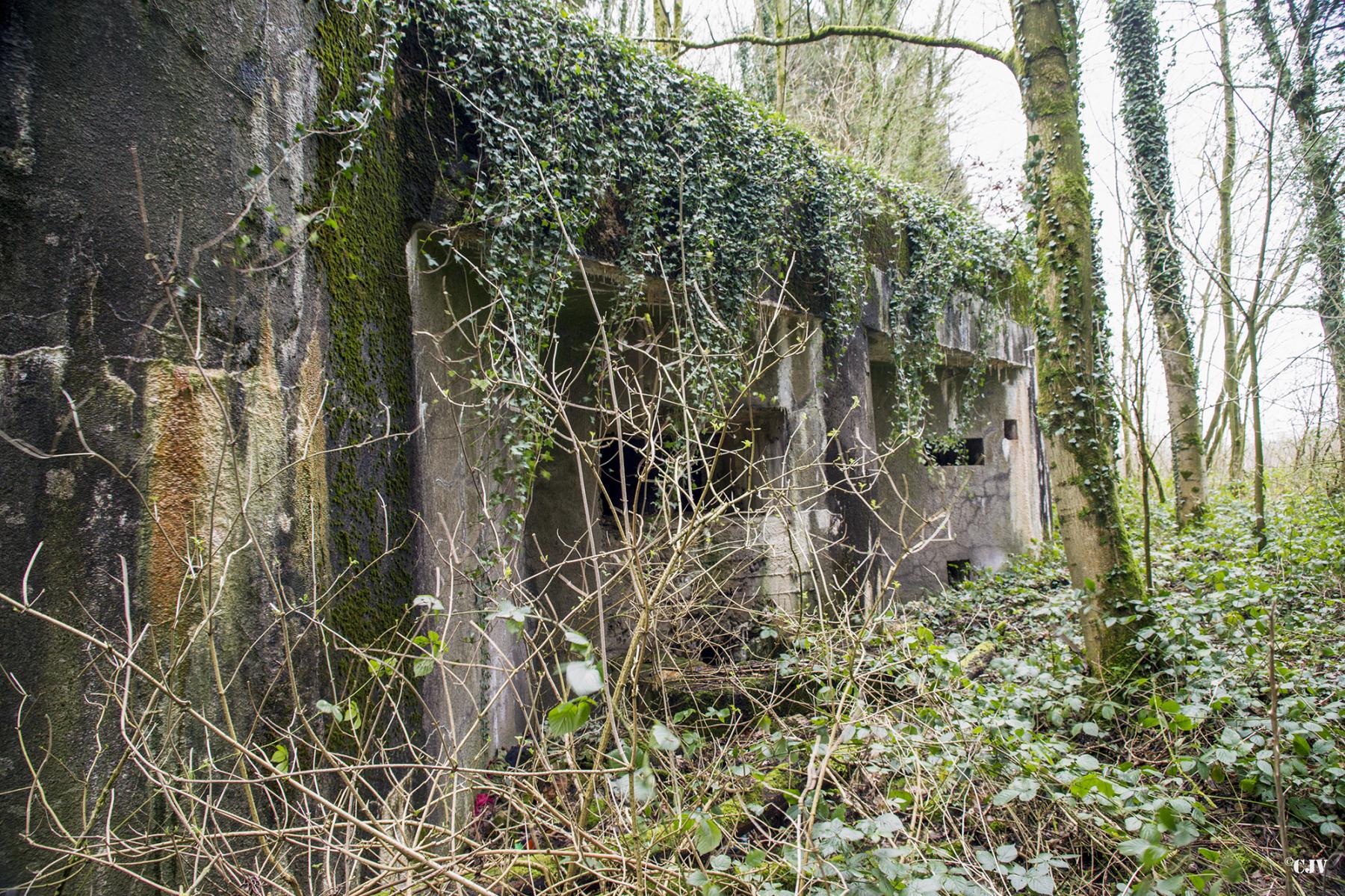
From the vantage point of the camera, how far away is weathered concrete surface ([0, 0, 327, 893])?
2018 millimetres

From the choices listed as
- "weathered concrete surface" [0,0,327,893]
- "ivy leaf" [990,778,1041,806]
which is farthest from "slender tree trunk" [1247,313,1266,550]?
"weathered concrete surface" [0,0,327,893]

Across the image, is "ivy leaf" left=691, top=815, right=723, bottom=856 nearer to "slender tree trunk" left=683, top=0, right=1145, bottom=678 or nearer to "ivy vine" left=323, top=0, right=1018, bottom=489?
"ivy vine" left=323, top=0, right=1018, bottom=489

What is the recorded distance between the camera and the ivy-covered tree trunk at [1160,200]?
7176mm

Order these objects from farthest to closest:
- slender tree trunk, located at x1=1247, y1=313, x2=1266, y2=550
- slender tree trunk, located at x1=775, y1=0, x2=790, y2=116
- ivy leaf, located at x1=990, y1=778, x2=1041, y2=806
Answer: slender tree trunk, located at x1=775, y1=0, x2=790, y2=116, slender tree trunk, located at x1=1247, y1=313, x2=1266, y2=550, ivy leaf, located at x1=990, y1=778, x2=1041, y2=806

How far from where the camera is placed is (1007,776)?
107 inches

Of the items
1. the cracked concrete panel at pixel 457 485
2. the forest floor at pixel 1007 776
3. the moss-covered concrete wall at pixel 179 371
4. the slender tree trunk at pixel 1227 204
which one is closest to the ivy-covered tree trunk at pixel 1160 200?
the slender tree trunk at pixel 1227 204

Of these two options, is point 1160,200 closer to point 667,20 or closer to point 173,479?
point 667,20

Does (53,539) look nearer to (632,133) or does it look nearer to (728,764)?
(728,764)

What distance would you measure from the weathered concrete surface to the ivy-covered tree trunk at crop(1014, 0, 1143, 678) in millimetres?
3770

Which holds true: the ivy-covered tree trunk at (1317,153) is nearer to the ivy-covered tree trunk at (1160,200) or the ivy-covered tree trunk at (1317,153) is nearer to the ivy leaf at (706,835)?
the ivy-covered tree trunk at (1160,200)

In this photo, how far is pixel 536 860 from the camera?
2.49 metres

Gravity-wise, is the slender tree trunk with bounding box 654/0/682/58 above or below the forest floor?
above

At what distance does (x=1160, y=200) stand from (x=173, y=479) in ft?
27.5

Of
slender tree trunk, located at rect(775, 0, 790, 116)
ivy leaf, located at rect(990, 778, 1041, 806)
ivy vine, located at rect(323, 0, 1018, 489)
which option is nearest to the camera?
ivy leaf, located at rect(990, 778, 1041, 806)
